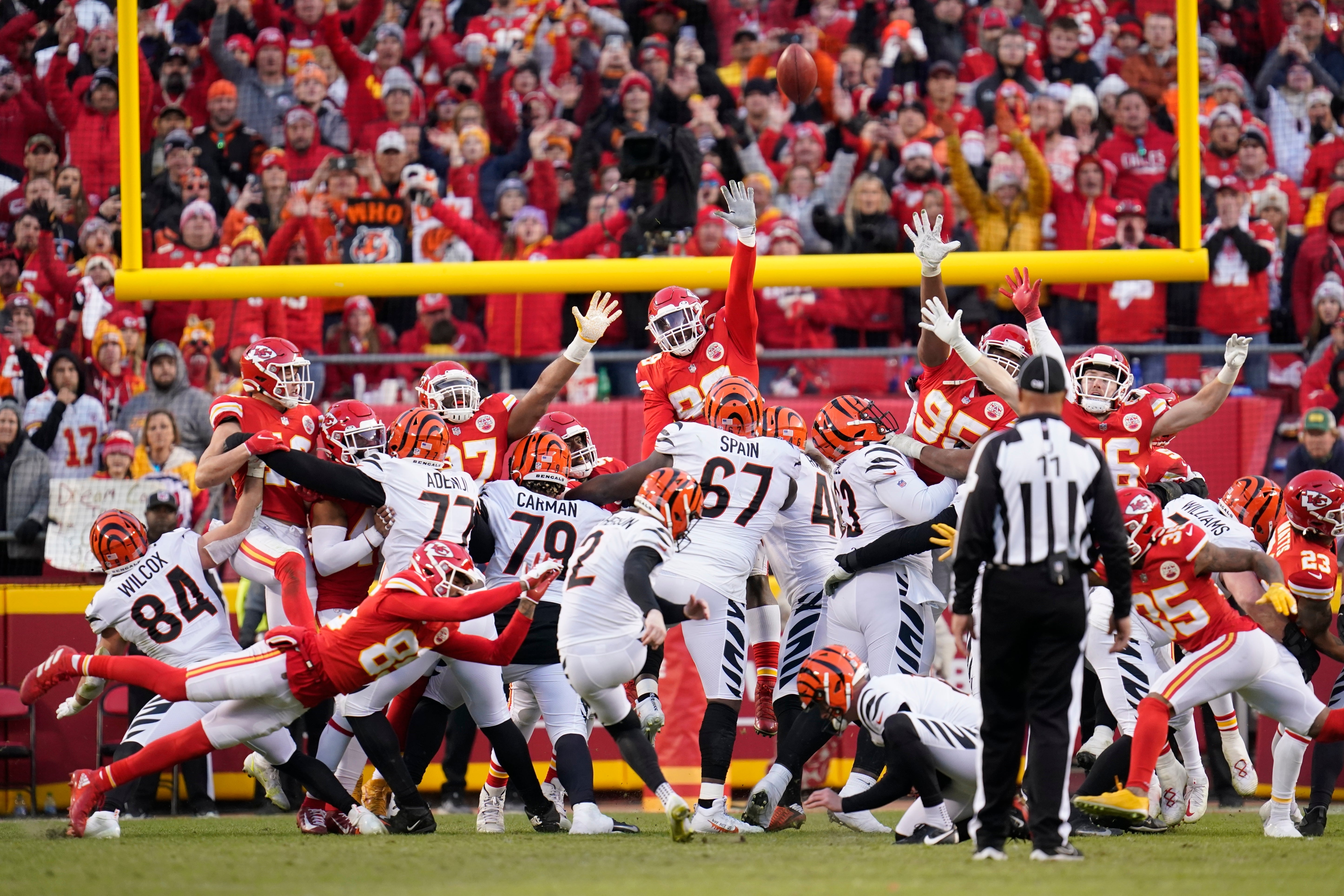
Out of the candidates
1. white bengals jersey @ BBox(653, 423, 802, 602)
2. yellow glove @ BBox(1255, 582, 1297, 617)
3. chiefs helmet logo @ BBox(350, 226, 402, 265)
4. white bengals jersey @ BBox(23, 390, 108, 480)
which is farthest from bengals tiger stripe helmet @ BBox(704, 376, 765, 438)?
white bengals jersey @ BBox(23, 390, 108, 480)

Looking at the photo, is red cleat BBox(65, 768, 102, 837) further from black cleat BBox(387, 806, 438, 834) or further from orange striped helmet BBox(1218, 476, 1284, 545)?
orange striped helmet BBox(1218, 476, 1284, 545)

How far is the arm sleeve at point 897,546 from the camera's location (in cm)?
754

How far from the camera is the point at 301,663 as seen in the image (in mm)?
6945

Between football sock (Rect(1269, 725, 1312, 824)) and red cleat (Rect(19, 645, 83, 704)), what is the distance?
5.35m

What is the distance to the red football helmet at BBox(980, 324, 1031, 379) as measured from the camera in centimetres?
798

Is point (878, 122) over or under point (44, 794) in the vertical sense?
over

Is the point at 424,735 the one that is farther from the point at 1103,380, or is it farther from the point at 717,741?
the point at 1103,380

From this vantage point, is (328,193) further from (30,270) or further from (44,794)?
(44,794)

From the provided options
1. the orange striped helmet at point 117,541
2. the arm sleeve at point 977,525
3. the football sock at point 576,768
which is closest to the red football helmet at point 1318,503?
the arm sleeve at point 977,525

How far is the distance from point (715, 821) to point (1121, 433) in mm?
2805

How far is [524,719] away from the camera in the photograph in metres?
8.16

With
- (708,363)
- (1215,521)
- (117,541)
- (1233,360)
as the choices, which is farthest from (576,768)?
(1233,360)

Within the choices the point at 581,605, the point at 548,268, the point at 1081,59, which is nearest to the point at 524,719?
the point at 581,605

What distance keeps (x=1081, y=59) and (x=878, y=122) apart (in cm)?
190
